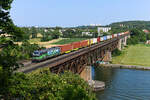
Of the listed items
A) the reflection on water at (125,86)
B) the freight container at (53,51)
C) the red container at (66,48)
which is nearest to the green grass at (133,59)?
the reflection on water at (125,86)

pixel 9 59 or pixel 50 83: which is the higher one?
pixel 9 59

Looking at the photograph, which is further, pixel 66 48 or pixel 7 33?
pixel 66 48

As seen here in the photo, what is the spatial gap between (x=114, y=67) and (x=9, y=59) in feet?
244

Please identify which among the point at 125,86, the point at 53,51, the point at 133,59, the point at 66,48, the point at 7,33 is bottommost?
the point at 133,59

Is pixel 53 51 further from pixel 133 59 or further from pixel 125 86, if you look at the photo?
→ pixel 133 59

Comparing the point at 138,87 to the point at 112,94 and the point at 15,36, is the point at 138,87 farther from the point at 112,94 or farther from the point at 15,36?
the point at 15,36

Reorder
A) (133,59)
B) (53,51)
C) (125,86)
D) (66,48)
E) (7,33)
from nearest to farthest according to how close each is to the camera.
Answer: (7,33), (53,51), (125,86), (66,48), (133,59)

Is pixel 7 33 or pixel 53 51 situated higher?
pixel 7 33

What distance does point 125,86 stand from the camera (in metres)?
55.2

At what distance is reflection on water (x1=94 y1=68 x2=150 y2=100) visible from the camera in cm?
4697

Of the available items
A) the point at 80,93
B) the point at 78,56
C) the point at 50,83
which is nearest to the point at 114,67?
the point at 78,56

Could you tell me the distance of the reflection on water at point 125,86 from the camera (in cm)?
A: 4697

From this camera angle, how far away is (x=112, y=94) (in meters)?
48.7

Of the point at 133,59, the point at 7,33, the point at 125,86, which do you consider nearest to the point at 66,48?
the point at 125,86
